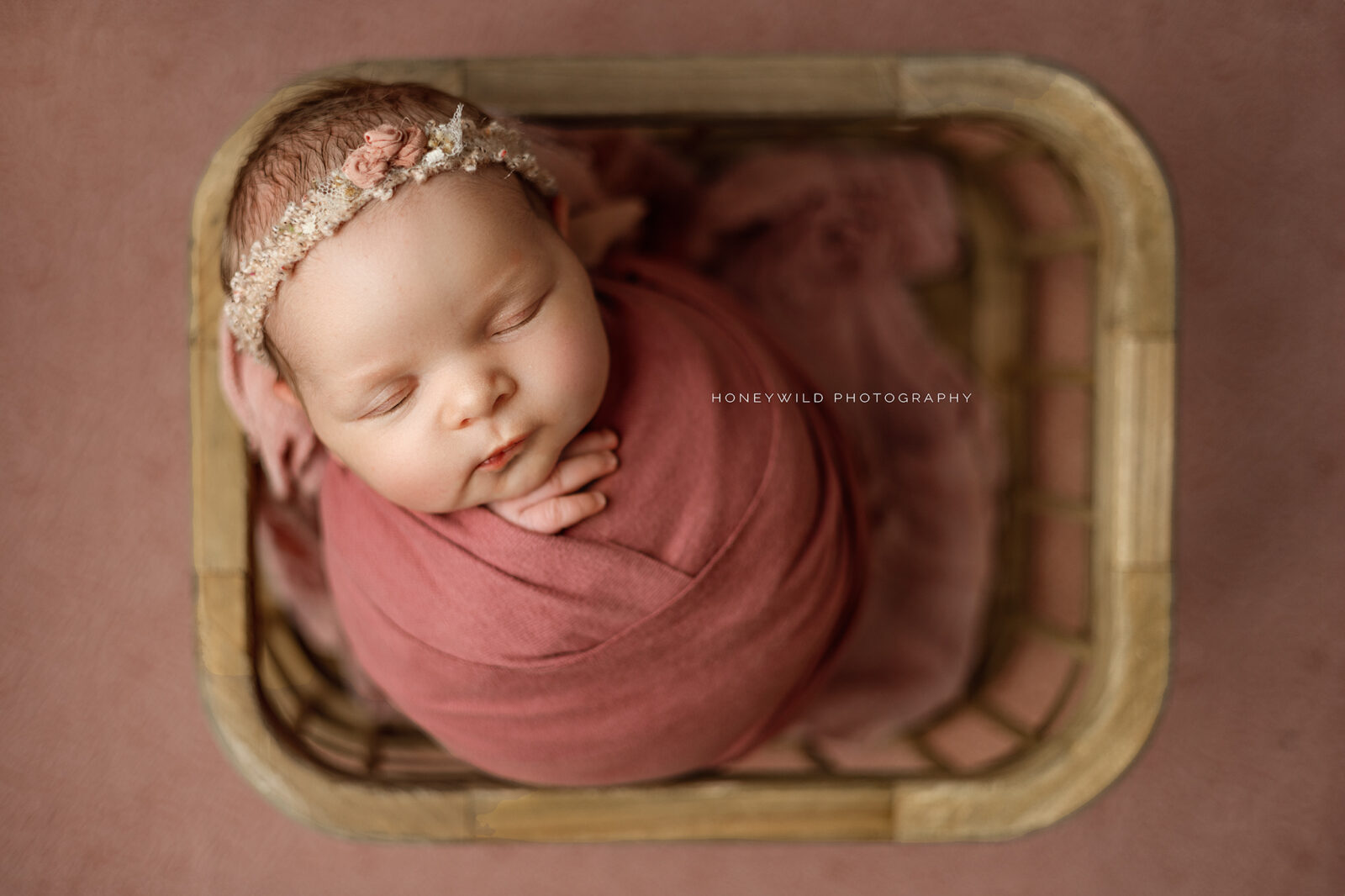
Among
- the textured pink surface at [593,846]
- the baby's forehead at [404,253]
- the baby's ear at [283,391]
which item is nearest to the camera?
the baby's forehead at [404,253]

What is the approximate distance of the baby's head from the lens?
53 cm

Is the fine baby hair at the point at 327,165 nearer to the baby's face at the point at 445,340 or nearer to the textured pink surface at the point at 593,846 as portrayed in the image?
the baby's face at the point at 445,340

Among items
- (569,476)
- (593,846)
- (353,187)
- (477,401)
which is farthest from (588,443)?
(593,846)

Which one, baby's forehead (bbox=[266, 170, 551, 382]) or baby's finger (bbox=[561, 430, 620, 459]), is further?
baby's finger (bbox=[561, 430, 620, 459])

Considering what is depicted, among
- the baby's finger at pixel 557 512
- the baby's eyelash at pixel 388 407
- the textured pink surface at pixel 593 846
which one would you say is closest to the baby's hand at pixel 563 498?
the baby's finger at pixel 557 512

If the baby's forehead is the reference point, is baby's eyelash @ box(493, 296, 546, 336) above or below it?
below

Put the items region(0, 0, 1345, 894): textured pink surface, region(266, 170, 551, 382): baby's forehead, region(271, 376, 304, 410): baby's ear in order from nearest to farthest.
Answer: region(266, 170, 551, 382): baby's forehead
region(271, 376, 304, 410): baby's ear
region(0, 0, 1345, 894): textured pink surface

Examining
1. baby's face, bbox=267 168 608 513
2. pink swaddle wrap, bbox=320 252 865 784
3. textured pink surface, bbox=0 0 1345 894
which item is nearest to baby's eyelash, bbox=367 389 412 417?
baby's face, bbox=267 168 608 513

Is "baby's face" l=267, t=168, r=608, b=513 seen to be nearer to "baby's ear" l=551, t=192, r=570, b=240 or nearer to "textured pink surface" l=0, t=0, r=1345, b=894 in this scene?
"baby's ear" l=551, t=192, r=570, b=240

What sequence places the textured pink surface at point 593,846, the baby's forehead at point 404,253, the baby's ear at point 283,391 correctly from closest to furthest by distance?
the baby's forehead at point 404,253 → the baby's ear at point 283,391 → the textured pink surface at point 593,846

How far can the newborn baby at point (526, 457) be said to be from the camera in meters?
0.54

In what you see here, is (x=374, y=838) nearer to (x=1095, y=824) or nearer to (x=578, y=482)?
(x=578, y=482)

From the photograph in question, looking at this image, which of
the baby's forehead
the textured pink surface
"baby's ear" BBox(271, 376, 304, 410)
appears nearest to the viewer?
the baby's forehead

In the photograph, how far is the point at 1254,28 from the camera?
41.8 inches
